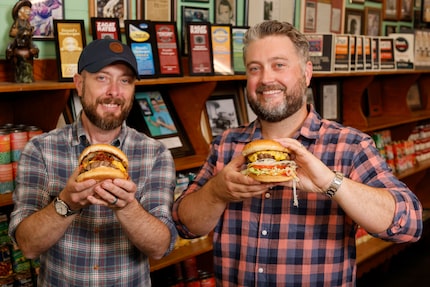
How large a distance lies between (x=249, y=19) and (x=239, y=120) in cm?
73

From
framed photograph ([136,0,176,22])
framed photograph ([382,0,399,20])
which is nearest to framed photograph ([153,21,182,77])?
framed photograph ([136,0,176,22])

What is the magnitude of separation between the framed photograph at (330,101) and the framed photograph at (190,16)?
1245 millimetres

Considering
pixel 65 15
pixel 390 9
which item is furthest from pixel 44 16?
pixel 390 9

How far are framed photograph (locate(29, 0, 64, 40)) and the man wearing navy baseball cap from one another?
2.67 feet

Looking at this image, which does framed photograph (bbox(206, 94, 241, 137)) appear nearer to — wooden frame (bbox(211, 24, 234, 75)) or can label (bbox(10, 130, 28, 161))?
wooden frame (bbox(211, 24, 234, 75))

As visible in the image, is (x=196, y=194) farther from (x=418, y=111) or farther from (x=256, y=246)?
(x=418, y=111)

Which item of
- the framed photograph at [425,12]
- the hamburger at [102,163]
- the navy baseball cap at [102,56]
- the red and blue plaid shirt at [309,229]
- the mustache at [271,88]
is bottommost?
the red and blue plaid shirt at [309,229]

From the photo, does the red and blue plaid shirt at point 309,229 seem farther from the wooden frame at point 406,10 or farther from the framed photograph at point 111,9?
the wooden frame at point 406,10

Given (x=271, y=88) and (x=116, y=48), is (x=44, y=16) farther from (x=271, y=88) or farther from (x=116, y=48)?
(x=271, y=88)

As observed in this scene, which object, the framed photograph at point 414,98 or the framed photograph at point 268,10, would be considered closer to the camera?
the framed photograph at point 268,10

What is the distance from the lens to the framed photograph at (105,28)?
2.89m

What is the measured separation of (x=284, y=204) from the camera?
80.0 inches

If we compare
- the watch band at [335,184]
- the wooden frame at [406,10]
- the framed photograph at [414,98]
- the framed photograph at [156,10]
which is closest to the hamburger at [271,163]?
the watch band at [335,184]

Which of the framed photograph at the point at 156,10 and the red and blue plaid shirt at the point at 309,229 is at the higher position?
the framed photograph at the point at 156,10
